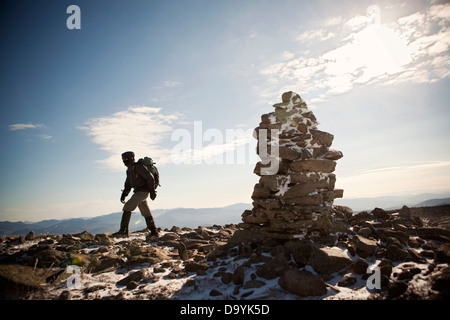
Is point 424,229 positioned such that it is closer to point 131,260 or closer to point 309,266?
point 309,266

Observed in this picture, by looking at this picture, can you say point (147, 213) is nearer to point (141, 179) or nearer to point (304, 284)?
point (141, 179)

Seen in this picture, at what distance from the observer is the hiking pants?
7.86 m

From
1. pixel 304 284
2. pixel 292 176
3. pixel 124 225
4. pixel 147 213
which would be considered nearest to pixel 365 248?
pixel 304 284

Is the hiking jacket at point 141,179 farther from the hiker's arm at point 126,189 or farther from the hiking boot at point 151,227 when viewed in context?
the hiking boot at point 151,227

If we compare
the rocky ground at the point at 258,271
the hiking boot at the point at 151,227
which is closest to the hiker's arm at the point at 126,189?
the hiking boot at the point at 151,227

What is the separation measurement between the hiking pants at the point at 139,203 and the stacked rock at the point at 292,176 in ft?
13.3

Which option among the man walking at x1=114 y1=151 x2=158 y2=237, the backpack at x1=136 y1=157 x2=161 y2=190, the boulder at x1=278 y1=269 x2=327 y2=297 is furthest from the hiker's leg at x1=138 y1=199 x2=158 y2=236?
the boulder at x1=278 y1=269 x2=327 y2=297

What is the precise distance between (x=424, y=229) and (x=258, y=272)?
13.7ft

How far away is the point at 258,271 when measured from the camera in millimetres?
3873

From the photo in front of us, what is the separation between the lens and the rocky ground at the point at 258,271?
10.6 feet

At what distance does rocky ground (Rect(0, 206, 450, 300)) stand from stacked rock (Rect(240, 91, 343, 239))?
0.50 meters
